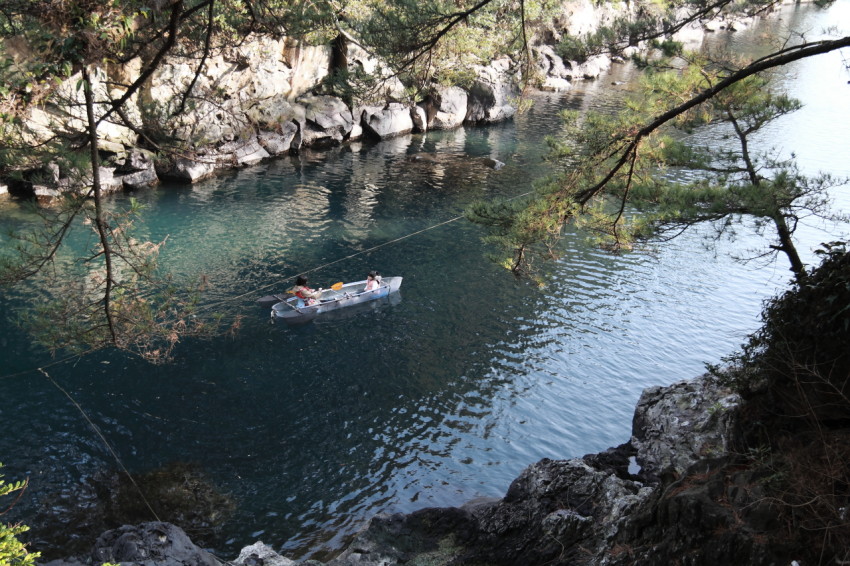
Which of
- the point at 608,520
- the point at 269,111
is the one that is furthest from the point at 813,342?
the point at 269,111

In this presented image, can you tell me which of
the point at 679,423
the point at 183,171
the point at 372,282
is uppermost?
A: the point at 183,171

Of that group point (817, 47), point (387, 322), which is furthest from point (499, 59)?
point (817, 47)

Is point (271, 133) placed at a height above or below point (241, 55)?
below

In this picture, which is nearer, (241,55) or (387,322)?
(387,322)

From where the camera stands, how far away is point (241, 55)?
25.4 metres

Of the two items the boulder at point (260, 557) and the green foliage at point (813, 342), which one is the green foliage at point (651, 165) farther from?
the boulder at point (260, 557)

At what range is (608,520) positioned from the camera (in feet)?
24.6

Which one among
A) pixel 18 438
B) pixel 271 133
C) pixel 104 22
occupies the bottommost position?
pixel 18 438

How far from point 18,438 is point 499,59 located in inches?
1441

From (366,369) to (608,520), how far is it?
272 inches

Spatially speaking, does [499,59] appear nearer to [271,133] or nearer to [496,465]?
[271,133]

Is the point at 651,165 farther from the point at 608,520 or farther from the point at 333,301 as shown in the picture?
the point at 333,301

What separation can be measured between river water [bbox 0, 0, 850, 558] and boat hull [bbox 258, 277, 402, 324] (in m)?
0.40

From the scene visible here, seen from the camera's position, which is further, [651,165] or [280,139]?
[280,139]
